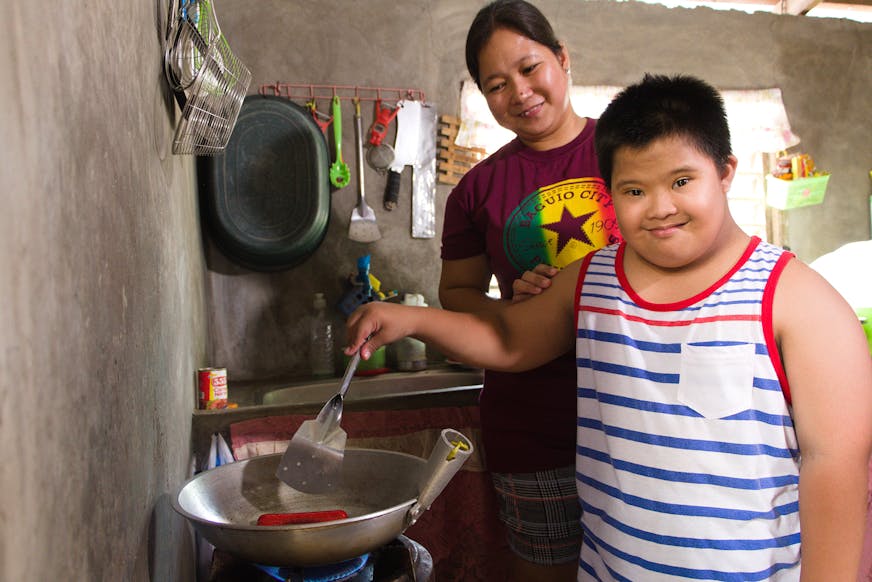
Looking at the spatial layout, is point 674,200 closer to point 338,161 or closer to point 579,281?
point 579,281

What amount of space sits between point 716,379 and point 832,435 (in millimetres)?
163

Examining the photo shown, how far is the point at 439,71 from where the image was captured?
10.6ft

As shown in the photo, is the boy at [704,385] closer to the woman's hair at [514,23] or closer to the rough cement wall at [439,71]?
the woman's hair at [514,23]

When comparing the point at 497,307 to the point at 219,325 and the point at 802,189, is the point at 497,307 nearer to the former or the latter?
the point at 219,325

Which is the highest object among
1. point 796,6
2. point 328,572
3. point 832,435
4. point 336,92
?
point 796,6

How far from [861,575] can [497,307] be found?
41.6 inches

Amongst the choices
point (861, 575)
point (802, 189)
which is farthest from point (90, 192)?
point (802, 189)

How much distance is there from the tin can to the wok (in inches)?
30.9

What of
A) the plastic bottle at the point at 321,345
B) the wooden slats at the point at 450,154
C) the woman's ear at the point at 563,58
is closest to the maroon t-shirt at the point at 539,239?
the woman's ear at the point at 563,58

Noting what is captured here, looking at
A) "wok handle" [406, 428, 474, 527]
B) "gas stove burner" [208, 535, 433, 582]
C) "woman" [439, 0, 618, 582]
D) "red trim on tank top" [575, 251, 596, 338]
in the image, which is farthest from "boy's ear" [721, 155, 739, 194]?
"gas stove burner" [208, 535, 433, 582]

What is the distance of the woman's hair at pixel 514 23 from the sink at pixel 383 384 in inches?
62.1

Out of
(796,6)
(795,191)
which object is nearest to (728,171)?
(795,191)

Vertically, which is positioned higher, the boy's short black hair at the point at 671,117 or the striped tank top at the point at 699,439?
the boy's short black hair at the point at 671,117

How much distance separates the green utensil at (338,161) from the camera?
3053 millimetres
